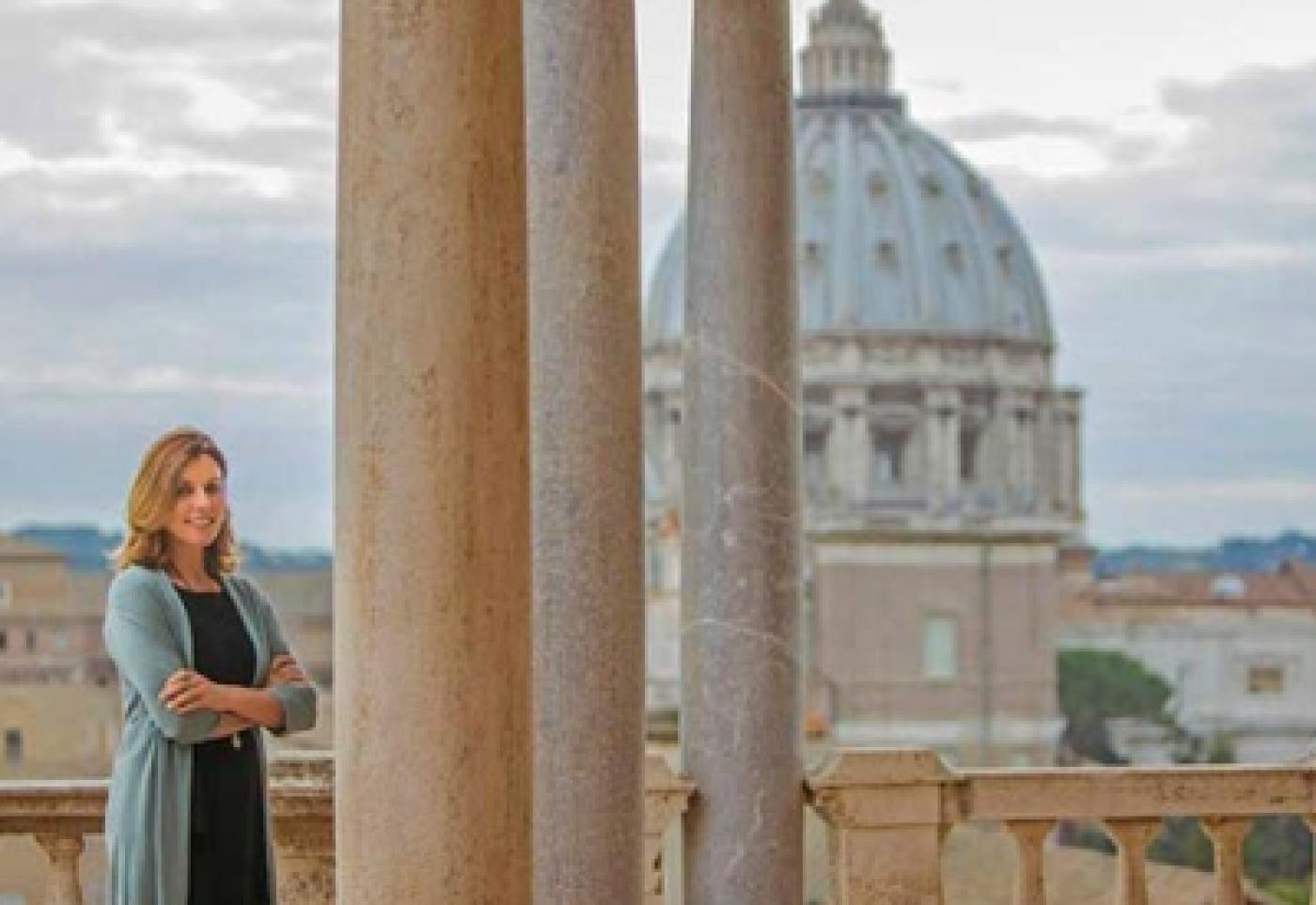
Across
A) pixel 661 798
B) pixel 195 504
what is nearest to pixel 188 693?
pixel 195 504

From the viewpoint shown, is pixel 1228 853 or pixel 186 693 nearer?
pixel 186 693

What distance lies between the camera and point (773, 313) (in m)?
10.8

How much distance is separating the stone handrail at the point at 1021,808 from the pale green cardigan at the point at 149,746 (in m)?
4.21

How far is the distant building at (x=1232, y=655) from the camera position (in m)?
112

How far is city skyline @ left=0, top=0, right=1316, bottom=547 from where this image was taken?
141 ft

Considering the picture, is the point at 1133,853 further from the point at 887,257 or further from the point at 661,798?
the point at 887,257

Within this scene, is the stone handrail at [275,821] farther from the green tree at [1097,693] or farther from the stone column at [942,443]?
the stone column at [942,443]

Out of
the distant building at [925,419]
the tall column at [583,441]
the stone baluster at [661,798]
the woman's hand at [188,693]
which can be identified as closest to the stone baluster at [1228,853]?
the stone baluster at [661,798]

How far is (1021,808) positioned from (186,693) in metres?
4.67

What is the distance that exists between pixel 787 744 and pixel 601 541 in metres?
2.19

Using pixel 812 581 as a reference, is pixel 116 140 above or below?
above

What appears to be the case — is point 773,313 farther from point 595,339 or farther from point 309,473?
point 309,473

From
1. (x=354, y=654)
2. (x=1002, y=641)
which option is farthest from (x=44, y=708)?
(x=1002, y=641)

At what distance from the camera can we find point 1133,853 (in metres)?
10.7
